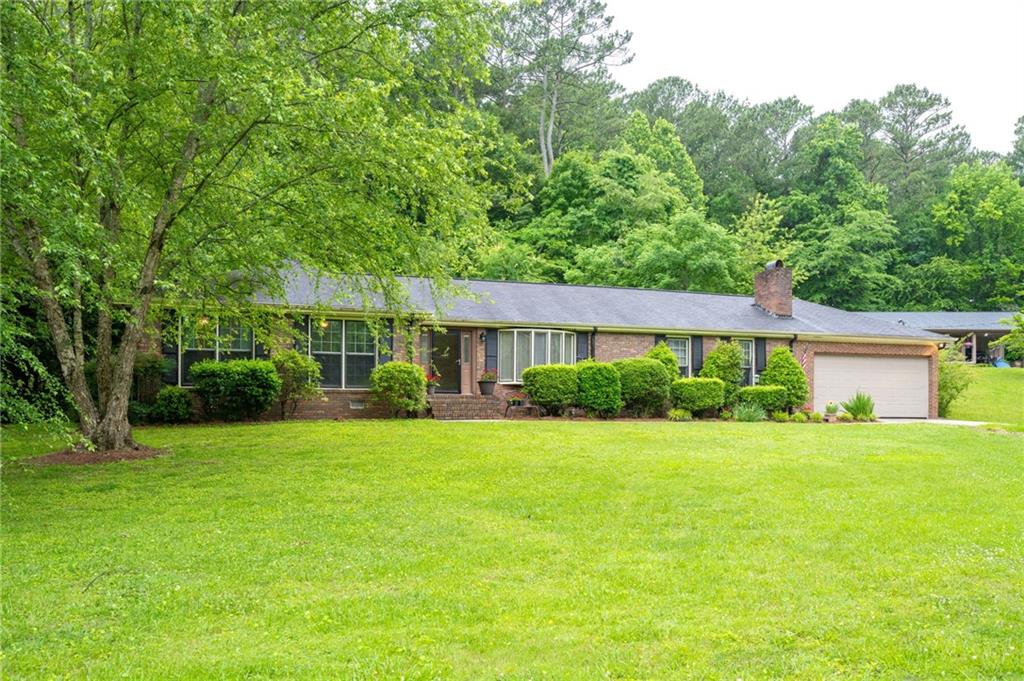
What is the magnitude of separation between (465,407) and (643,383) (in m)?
4.46

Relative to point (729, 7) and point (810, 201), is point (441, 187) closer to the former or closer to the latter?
point (729, 7)

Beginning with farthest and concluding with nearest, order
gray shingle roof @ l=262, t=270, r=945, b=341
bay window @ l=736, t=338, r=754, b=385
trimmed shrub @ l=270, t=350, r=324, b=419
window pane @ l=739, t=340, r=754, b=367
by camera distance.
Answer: window pane @ l=739, t=340, r=754, b=367, bay window @ l=736, t=338, r=754, b=385, gray shingle roof @ l=262, t=270, r=945, b=341, trimmed shrub @ l=270, t=350, r=324, b=419

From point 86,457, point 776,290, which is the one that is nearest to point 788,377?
point 776,290

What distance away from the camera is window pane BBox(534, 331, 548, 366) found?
70.0 ft

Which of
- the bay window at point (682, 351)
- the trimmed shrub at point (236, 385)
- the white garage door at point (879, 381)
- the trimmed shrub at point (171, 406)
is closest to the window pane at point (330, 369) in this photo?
the trimmed shrub at point (236, 385)

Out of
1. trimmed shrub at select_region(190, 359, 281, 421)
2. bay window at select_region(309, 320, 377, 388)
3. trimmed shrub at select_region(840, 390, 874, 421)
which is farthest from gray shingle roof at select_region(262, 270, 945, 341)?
trimmed shrub at select_region(190, 359, 281, 421)

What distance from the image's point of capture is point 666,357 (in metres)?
21.1

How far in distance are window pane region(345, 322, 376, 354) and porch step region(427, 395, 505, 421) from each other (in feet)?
6.66

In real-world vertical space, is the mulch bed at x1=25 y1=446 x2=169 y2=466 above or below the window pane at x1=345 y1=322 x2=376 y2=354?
below

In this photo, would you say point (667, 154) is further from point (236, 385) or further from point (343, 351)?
point (236, 385)

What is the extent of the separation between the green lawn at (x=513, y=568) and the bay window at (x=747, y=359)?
11223 mm

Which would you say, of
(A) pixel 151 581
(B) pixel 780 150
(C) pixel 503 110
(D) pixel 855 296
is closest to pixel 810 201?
(D) pixel 855 296

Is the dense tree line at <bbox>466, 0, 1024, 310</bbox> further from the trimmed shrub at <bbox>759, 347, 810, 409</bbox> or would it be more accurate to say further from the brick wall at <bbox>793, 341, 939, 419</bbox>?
the trimmed shrub at <bbox>759, 347, 810, 409</bbox>

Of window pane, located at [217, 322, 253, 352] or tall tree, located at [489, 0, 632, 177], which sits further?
tall tree, located at [489, 0, 632, 177]
